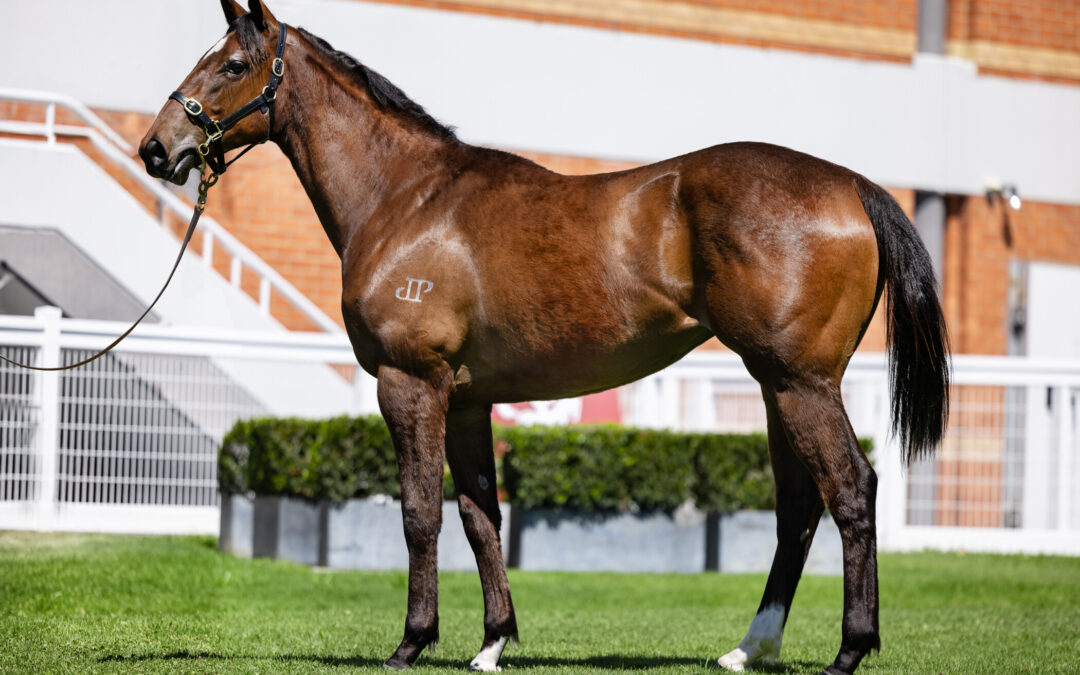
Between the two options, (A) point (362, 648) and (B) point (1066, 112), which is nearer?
(A) point (362, 648)

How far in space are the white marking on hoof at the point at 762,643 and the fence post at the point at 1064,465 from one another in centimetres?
668

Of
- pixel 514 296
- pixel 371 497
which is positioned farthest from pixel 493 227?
pixel 371 497

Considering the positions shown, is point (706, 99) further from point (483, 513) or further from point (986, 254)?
point (483, 513)

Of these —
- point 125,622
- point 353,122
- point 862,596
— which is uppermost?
point 353,122

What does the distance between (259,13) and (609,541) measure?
509cm

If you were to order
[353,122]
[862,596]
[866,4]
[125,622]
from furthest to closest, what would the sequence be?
[866,4] < [125,622] < [353,122] < [862,596]

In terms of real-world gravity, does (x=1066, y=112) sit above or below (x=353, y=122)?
above

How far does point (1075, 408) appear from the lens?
34.4 feet

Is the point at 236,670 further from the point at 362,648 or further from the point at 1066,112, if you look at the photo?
the point at 1066,112

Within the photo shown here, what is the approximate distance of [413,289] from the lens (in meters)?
4.57

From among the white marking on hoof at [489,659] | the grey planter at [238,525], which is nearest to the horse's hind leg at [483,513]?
the white marking on hoof at [489,659]

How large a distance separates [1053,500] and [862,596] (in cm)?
713

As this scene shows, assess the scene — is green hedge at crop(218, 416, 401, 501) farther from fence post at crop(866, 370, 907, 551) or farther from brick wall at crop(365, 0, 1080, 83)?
brick wall at crop(365, 0, 1080, 83)

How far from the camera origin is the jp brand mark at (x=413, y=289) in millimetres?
4562
